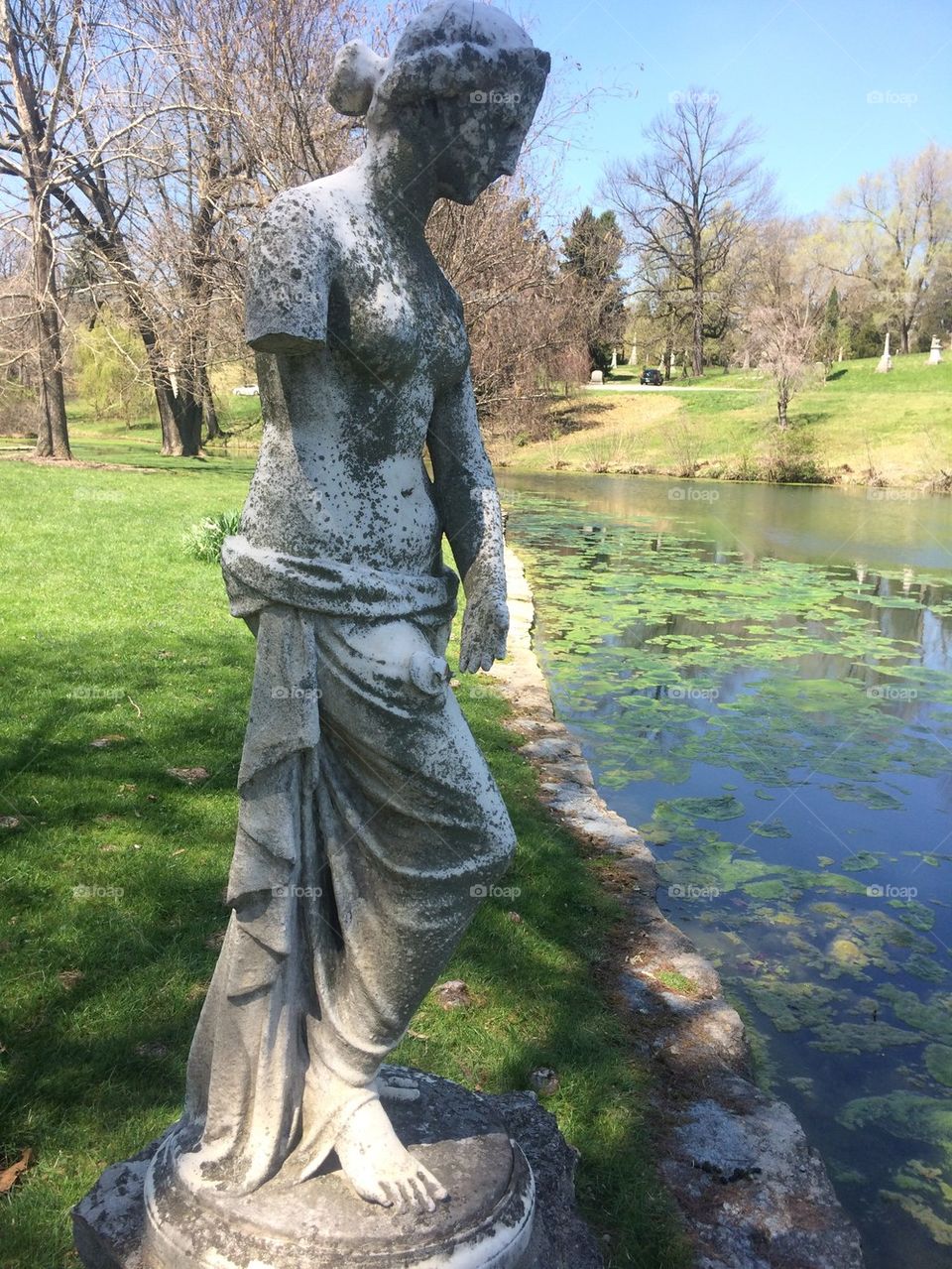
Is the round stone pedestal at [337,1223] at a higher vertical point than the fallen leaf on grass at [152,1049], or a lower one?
higher

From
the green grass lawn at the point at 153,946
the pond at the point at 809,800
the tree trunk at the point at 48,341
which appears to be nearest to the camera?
the green grass lawn at the point at 153,946

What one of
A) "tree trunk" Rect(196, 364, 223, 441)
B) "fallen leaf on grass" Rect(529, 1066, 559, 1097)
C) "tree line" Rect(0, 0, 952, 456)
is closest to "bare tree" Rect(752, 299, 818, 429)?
"tree line" Rect(0, 0, 952, 456)

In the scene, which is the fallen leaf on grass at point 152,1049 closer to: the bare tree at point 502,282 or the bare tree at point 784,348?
the bare tree at point 502,282

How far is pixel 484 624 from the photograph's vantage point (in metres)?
2.18

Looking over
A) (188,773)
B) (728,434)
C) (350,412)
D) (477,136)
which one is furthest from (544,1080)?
(728,434)

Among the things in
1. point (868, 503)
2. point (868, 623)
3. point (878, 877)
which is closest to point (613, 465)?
point (868, 503)

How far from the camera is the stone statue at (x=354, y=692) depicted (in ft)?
6.40

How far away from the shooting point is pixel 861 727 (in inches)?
313

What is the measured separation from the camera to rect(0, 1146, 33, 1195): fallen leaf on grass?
107 inches

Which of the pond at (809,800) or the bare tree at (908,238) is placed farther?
the bare tree at (908,238)

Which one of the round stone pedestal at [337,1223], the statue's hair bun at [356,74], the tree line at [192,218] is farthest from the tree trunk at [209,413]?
the round stone pedestal at [337,1223]

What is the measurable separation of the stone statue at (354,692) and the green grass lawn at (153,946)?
947 millimetres

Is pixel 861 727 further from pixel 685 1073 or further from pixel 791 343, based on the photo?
pixel 791 343

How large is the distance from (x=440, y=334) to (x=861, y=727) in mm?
6801
